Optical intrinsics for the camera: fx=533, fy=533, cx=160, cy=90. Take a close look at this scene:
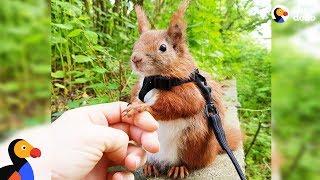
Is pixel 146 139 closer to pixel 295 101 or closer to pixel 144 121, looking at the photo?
pixel 144 121

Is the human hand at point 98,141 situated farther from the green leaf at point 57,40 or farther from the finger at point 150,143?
the green leaf at point 57,40

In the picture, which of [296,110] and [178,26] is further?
[296,110]

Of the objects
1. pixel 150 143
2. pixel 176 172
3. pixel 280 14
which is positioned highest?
pixel 280 14

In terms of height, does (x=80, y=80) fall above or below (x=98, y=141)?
above

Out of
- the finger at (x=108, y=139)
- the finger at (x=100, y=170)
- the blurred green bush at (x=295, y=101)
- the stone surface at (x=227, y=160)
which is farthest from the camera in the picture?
the blurred green bush at (x=295, y=101)

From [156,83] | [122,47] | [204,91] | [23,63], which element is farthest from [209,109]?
[23,63]

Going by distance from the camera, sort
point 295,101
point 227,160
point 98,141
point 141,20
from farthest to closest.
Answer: point 295,101, point 227,160, point 141,20, point 98,141

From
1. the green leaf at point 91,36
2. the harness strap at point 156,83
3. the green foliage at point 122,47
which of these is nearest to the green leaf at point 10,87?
the green foliage at point 122,47

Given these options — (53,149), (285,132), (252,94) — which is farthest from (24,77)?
(285,132)
